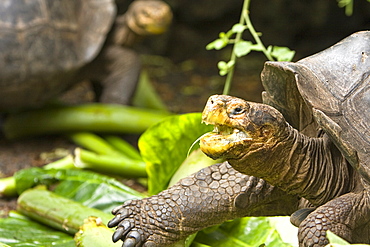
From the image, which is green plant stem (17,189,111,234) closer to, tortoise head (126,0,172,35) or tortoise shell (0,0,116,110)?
tortoise shell (0,0,116,110)

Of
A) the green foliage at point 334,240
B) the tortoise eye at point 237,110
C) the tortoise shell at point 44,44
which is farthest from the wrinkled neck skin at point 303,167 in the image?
the tortoise shell at point 44,44

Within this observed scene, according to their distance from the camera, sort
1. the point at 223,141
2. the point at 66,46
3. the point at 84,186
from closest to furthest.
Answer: the point at 223,141
the point at 84,186
the point at 66,46

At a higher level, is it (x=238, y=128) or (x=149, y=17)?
(x=238, y=128)

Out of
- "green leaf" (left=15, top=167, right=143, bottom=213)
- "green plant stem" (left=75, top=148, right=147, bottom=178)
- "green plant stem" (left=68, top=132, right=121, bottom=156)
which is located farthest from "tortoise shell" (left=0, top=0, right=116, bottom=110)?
"green leaf" (left=15, top=167, right=143, bottom=213)

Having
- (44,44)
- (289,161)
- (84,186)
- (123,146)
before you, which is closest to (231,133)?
(289,161)

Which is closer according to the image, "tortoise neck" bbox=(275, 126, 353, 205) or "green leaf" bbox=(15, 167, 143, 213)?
"tortoise neck" bbox=(275, 126, 353, 205)

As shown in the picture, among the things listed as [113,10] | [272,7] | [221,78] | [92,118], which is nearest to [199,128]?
[92,118]

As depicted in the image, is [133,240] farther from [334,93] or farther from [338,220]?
[334,93]

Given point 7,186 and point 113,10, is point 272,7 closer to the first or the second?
point 113,10
